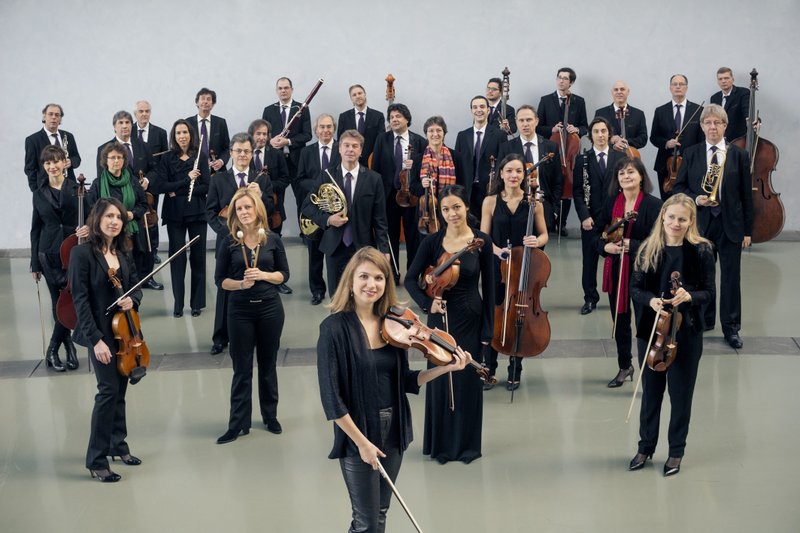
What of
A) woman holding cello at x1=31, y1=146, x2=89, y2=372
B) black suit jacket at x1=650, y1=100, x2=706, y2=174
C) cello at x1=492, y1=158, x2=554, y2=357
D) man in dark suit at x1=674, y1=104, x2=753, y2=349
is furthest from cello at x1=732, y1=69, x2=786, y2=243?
woman holding cello at x1=31, y1=146, x2=89, y2=372

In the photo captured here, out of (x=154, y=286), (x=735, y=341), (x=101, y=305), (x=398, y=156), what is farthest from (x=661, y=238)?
(x=154, y=286)

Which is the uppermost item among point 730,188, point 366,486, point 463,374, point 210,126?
point 210,126

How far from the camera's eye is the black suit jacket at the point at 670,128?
34.7ft

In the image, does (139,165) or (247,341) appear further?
(139,165)

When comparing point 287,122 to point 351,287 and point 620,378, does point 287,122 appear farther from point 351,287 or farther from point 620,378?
point 351,287

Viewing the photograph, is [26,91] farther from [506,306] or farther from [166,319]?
[506,306]

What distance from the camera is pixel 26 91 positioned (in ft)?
38.6

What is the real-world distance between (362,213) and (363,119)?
10.8ft

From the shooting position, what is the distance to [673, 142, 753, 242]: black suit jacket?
7113 millimetres

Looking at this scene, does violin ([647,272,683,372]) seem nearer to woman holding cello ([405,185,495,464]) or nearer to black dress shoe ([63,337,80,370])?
woman holding cello ([405,185,495,464])

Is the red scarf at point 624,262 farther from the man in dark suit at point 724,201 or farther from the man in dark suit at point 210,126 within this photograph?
the man in dark suit at point 210,126

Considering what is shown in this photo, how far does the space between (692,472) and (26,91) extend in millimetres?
9153

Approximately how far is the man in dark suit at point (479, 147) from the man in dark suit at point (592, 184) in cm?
126

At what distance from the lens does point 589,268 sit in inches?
324
